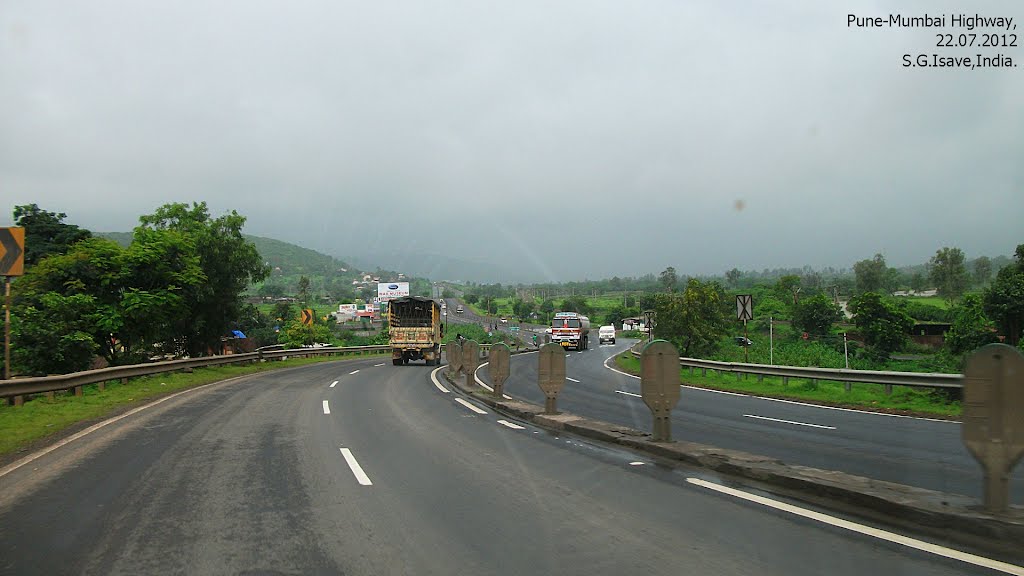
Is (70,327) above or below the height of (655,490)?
above

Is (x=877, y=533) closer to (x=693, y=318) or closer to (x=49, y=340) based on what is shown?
(x=49, y=340)

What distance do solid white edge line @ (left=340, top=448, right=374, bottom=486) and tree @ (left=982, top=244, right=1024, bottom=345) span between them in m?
46.3

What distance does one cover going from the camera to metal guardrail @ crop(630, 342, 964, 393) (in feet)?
49.8

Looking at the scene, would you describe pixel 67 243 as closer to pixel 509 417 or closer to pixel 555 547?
pixel 509 417

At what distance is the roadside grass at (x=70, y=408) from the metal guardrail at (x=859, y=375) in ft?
37.3

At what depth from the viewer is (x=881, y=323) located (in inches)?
2245

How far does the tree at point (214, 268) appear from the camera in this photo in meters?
37.5

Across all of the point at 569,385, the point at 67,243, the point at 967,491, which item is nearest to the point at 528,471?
the point at 967,491

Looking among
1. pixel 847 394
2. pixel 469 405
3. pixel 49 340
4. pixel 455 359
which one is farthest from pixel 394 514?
pixel 49 340

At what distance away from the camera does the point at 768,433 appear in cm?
1191

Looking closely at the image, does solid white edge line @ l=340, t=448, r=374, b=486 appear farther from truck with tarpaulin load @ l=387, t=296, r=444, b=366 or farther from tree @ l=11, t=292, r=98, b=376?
truck with tarpaulin load @ l=387, t=296, r=444, b=366

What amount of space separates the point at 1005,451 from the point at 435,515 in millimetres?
4883

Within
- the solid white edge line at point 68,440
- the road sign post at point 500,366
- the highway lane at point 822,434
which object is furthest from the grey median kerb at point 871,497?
the solid white edge line at point 68,440

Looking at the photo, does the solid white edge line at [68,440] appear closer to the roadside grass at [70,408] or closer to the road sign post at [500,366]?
the roadside grass at [70,408]
